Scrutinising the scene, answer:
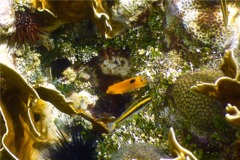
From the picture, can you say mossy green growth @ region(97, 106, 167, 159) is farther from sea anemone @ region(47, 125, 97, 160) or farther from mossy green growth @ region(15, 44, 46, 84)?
mossy green growth @ region(15, 44, 46, 84)

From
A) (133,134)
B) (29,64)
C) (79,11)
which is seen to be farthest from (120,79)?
(29,64)

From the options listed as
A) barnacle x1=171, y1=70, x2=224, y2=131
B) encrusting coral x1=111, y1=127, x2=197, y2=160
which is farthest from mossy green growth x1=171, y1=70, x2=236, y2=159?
encrusting coral x1=111, y1=127, x2=197, y2=160

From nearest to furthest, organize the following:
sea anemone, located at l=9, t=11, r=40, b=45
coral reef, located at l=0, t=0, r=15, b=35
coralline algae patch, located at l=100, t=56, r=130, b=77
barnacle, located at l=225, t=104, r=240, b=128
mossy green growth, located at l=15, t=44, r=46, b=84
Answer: barnacle, located at l=225, t=104, r=240, b=128
coral reef, located at l=0, t=0, r=15, b=35
sea anemone, located at l=9, t=11, r=40, b=45
mossy green growth, located at l=15, t=44, r=46, b=84
coralline algae patch, located at l=100, t=56, r=130, b=77

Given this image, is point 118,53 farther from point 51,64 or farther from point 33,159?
point 33,159

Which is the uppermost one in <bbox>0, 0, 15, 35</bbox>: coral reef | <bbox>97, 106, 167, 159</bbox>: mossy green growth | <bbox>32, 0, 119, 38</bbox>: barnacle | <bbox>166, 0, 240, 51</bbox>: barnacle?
<bbox>0, 0, 15, 35</bbox>: coral reef

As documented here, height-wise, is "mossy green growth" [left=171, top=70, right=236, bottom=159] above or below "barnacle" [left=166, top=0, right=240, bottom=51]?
below

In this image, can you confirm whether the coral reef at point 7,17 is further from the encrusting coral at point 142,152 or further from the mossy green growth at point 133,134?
the encrusting coral at point 142,152

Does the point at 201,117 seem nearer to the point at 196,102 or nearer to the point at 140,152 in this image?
the point at 196,102

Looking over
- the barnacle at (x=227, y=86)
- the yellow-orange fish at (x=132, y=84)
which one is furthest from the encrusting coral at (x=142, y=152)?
the yellow-orange fish at (x=132, y=84)
